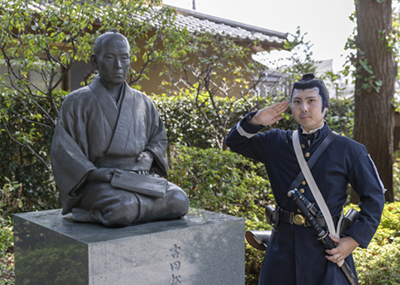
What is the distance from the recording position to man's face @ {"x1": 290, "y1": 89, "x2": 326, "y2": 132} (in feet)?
7.04

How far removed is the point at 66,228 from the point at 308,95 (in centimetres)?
177

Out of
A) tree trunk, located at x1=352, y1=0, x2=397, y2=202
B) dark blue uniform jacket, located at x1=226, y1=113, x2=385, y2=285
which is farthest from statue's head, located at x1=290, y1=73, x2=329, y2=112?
tree trunk, located at x1=352, y1=0, x2=397, y2=202

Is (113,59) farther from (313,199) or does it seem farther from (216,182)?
(216,182)

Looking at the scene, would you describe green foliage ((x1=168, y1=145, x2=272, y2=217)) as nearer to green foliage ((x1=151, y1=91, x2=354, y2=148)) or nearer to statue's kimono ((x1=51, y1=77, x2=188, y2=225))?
green foliage ((x1=151, y1=91, x2=354, y2=148))

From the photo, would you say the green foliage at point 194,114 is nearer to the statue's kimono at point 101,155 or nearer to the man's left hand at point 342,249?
the statue's kimono at point 101,155

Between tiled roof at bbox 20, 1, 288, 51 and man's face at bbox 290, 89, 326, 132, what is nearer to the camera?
man's face at bbox 290, 89, 326, 132

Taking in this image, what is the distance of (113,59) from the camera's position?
9.41ft

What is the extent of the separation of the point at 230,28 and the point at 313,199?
837 centimetres

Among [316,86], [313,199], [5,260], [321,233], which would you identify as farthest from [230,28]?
[321,233]

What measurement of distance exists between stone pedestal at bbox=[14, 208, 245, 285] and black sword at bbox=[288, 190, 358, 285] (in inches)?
37.1

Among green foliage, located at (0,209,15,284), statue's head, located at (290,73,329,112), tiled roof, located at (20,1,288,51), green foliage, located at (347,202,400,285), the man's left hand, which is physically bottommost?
green foliage, located at (0,209,15,284)

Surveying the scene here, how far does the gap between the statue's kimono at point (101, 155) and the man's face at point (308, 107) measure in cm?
121

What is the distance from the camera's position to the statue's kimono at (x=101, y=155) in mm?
2746

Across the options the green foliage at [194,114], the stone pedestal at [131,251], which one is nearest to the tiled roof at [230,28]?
the green foliage at [194,114]
